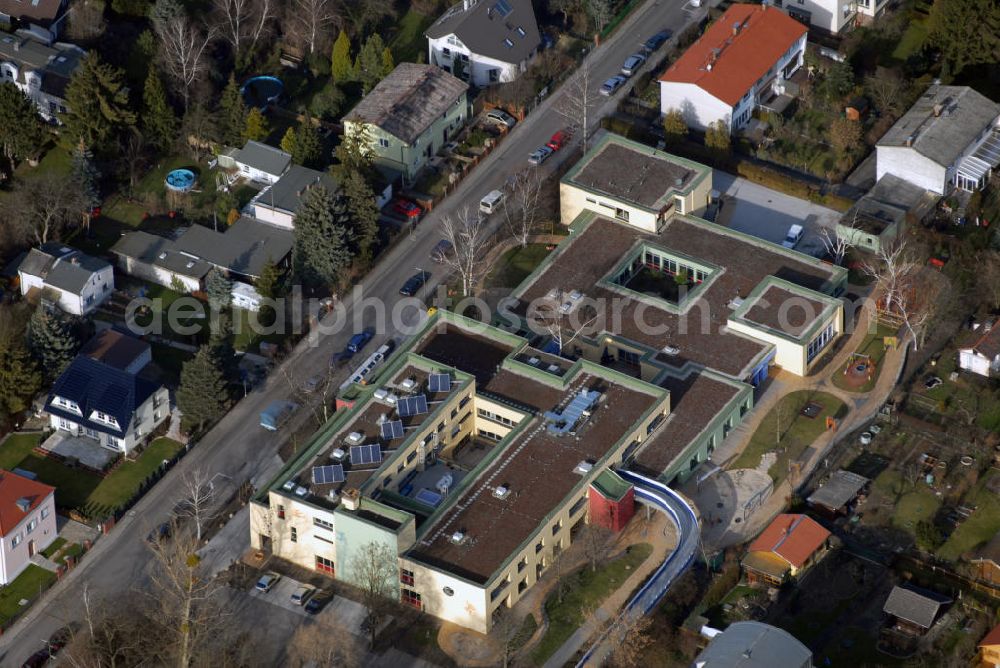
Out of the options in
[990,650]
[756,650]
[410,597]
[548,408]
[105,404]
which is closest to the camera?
[756,650]

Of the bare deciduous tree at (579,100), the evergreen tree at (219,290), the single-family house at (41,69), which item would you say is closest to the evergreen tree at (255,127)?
the single-family house at (41,69)

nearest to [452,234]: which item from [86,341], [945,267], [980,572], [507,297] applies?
[507,297]

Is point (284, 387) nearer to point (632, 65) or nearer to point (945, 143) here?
point (632, 65)

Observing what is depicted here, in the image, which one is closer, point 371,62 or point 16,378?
point 16,378

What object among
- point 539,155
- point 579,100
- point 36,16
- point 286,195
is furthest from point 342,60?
point 36,16

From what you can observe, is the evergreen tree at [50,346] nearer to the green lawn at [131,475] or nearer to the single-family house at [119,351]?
the single-family house at [119,351]

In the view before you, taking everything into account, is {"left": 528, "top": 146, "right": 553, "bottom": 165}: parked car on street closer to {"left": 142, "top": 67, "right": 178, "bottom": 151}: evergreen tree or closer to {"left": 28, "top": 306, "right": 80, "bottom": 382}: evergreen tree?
{"left": 142, "top": 67, "right": 178, "bottom": 151}: evergreen tree

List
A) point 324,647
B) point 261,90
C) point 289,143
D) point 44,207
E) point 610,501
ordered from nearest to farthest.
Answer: point 324,647
point 610,501
point 44,207
point 289,143
point 261,90
